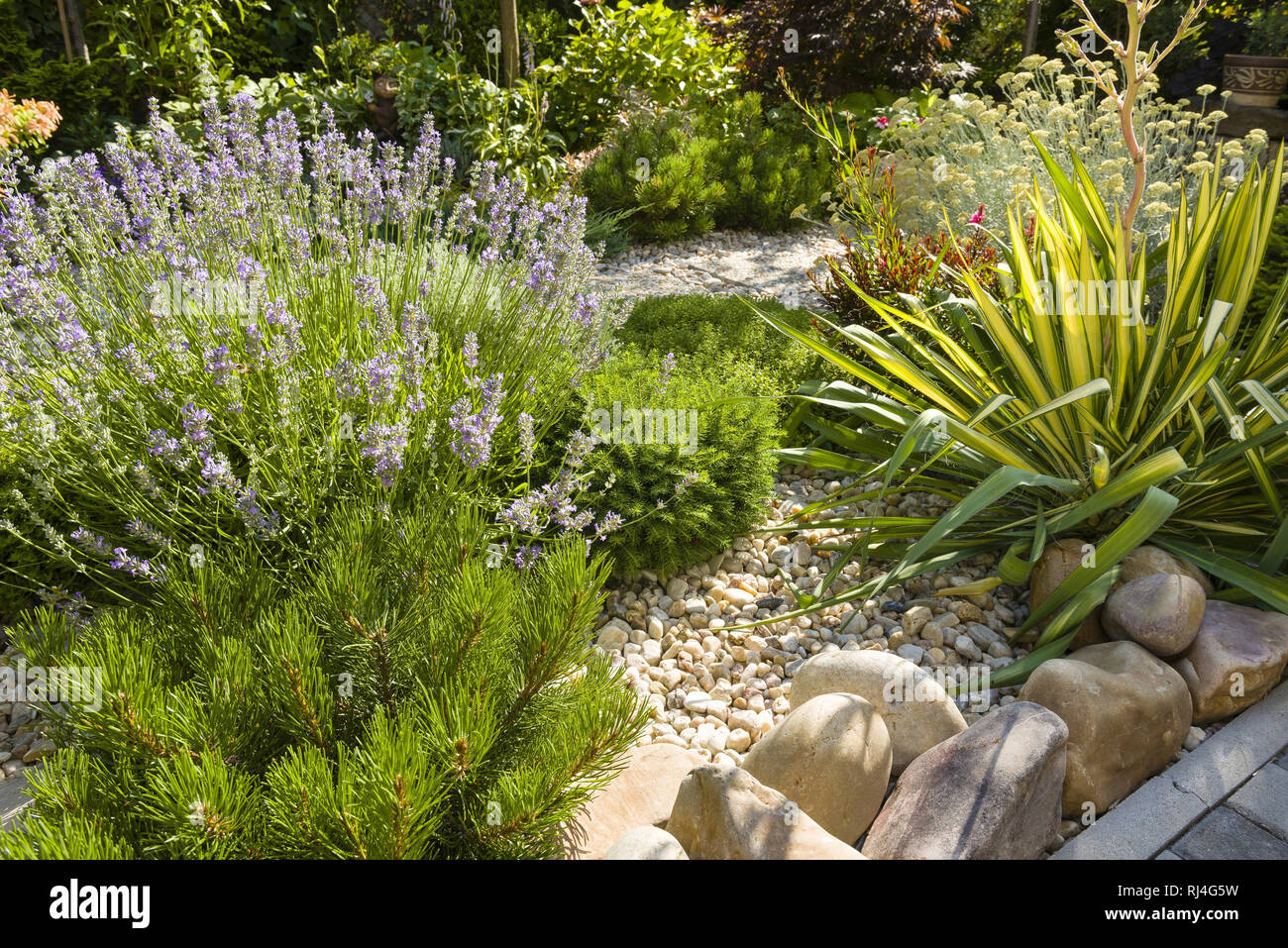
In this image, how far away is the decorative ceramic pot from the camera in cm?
766

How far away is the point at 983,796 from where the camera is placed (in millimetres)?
1924

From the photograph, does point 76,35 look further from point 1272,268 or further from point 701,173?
point 1272,268

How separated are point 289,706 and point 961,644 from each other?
6.47 ft

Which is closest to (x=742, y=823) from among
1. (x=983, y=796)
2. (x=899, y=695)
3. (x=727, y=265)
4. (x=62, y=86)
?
(x=983, y=796)

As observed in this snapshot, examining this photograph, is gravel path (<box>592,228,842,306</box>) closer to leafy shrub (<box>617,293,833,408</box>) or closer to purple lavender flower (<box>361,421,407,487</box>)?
leafy shrub (<box>617,293,833,408</box>)

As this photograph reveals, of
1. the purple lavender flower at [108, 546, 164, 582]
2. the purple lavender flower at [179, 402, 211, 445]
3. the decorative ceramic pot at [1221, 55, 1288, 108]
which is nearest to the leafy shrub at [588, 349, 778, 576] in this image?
the purple lavender flower at [179, 402, 211, 445]

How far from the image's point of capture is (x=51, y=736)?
65.1 inches

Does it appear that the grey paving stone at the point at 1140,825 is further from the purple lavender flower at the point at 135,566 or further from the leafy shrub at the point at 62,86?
the leafy shrub at the point at 62,86

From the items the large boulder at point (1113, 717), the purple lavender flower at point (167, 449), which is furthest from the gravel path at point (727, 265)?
the purple lavender flower at point (167, 449)

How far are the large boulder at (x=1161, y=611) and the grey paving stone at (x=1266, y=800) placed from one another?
0.38 m

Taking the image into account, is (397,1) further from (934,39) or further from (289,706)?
(289,706)

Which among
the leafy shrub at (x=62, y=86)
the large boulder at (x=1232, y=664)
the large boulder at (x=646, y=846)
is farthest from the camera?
the leafy shrub at (x=62, y=86)

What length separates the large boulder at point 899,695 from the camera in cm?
230

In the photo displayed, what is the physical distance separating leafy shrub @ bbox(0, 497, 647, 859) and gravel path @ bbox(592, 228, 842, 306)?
3995 mm
